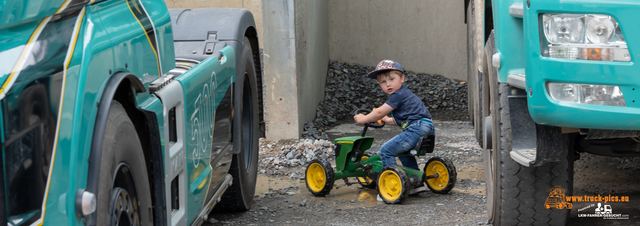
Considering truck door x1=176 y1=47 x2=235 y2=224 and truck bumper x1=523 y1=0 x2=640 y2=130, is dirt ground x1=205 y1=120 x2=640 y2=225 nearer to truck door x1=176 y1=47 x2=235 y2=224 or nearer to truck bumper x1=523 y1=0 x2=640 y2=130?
truck door x1=176 y1=47 x2=235 y2=224

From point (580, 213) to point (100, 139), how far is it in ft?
10.6

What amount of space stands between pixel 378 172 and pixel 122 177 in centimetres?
304

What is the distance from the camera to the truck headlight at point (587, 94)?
88.4 inches

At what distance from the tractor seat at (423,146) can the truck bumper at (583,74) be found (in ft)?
7.36

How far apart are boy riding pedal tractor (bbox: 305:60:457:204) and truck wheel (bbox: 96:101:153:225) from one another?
9.00 ft

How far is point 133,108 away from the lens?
80.6 inches

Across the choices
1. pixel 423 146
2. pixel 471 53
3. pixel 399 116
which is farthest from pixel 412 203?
pixel 471 53

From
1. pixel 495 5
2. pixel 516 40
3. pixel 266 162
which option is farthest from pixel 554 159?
pixel 266 162

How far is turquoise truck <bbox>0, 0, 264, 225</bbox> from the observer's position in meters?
1.38

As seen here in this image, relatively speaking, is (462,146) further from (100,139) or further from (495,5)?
(100,139)

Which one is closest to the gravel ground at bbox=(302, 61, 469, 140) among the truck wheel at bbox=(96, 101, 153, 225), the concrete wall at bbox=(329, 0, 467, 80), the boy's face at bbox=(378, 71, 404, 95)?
the concrete wall at bbox=(329, 0, 467, 80)

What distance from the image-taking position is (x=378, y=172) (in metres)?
4.70

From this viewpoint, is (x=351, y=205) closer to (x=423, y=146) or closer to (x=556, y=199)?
(x=423, y=146)

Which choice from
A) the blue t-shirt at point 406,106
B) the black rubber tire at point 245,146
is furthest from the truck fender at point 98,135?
the blue t-shirt at point 406,106
